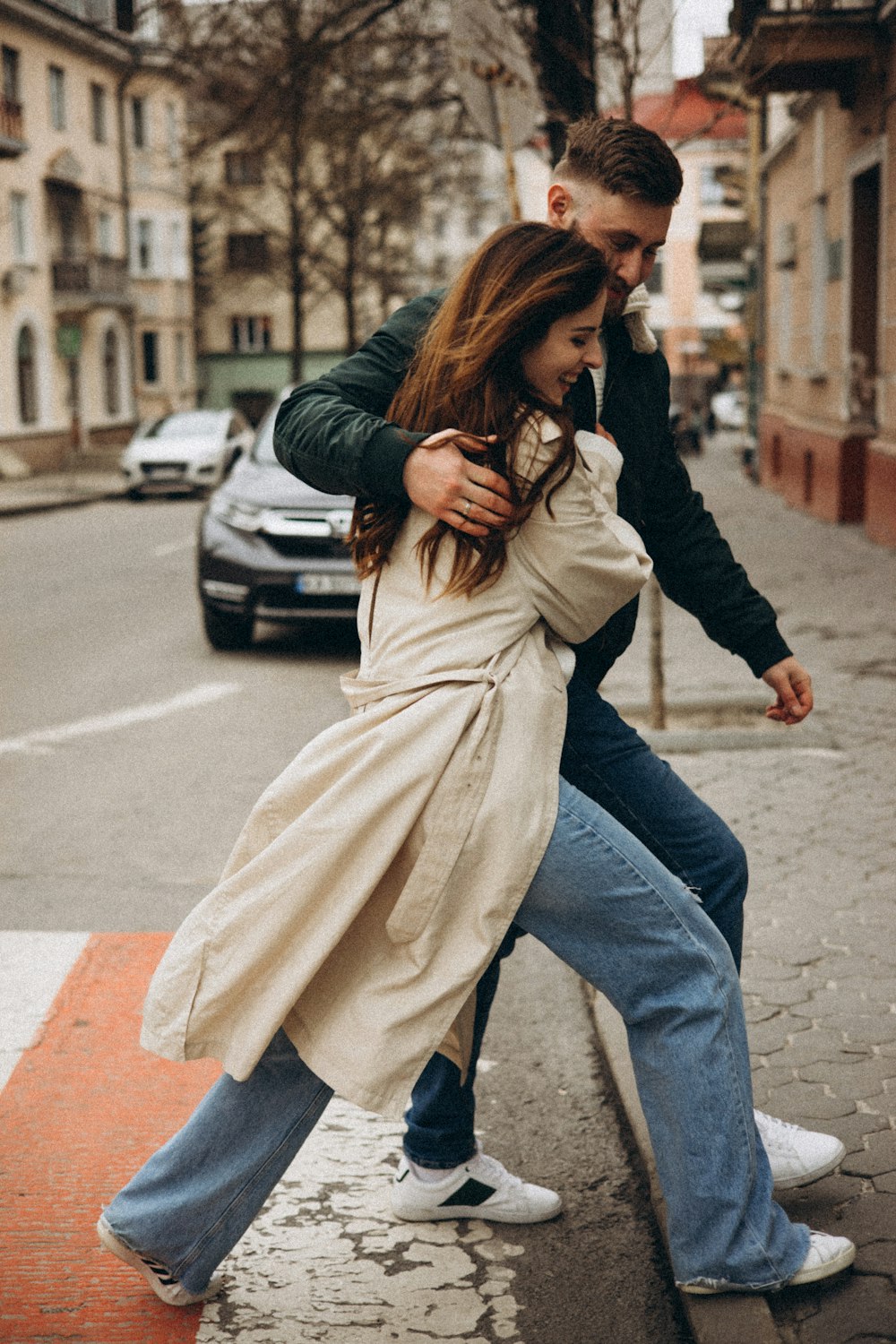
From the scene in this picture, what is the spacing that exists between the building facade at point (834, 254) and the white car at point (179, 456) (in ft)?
32.1

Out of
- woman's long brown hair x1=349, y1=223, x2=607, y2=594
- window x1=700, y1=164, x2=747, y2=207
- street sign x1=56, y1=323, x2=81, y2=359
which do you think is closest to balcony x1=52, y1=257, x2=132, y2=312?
street sign x1=56, y1=323, x2=81, y2=359

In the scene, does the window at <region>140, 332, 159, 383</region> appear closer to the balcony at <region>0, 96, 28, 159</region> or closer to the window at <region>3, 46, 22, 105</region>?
the balcony at <region>0, 96, 28, 159</region>

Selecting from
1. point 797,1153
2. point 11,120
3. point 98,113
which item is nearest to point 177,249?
point 98,113

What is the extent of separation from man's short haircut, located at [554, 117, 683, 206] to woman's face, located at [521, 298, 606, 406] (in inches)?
12.1

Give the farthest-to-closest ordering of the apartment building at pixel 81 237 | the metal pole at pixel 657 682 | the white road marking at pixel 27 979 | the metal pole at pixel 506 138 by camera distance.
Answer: the apartment building at pixel 81 237, the metal pole at pixel 506 138, the metal pole at pixel 657 682, the white road marking at pixel 27 979

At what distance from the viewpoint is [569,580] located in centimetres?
238

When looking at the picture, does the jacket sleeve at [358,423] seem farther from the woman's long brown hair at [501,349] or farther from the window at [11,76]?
the window at [11,76]

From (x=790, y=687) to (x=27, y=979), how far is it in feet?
7.97

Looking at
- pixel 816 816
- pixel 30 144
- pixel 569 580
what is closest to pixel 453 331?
pixel 569 580

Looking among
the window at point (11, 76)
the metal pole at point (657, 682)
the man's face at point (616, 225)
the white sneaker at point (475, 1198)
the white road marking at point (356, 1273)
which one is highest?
the window at point (11, 76)

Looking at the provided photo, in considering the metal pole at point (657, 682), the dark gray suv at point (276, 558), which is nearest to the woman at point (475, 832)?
the metal pole at point (657, 682)

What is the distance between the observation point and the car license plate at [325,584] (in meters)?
10.0

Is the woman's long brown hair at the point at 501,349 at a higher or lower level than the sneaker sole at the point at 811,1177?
higher

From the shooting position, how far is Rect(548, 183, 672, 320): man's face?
2.58 meters
